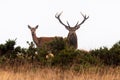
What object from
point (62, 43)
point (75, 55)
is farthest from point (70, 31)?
point (75, 55)

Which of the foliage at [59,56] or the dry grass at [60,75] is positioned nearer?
the dry grass at [60,75]

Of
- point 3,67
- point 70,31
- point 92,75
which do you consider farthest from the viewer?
point 70,31

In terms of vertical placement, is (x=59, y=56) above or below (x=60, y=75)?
above

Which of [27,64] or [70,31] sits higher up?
[70,31]

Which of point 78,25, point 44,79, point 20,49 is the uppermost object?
A: point 78,25

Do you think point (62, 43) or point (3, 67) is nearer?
point (3, 67)

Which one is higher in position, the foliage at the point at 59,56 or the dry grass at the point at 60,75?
the foliage at the point at 59,56

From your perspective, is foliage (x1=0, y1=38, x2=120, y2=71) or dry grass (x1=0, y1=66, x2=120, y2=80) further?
foliage (x1=0, y1=38, x2=120, y2=71)

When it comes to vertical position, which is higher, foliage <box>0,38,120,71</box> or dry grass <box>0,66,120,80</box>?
foliage <box>0,38,120,71</box>

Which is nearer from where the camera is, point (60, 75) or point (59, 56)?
point (60, 75)

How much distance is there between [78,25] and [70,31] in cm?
97

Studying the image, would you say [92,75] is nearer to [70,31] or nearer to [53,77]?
[53,77]

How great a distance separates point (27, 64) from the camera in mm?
13727

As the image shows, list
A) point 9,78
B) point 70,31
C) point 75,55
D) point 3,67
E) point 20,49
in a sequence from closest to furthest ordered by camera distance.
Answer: point 9,78
point 3,67
point 75,55
point 20,49
point 70,31
